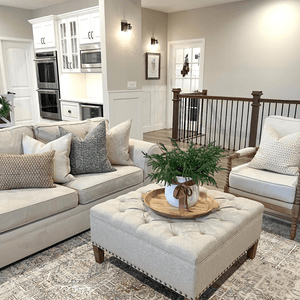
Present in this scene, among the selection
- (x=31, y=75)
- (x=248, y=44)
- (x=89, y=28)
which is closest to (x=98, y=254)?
(x=89, y=28)

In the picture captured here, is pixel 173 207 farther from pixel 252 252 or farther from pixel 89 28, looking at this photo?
pixel 89 28

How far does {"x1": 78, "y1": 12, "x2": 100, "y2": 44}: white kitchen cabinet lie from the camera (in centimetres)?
489

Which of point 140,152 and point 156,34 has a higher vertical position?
point 156,34

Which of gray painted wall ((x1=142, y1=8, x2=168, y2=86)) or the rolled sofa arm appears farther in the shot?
gray painted wall ((x1=142, y1=8, x2=168, y2=86))

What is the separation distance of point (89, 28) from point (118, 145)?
3015 mm

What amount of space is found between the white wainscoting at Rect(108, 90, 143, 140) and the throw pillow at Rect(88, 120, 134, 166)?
1.99 m

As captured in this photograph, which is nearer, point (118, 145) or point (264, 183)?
point (264, 183)

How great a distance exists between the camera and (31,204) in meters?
2.09

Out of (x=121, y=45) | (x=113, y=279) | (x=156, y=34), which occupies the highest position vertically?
(x=156, y=34)

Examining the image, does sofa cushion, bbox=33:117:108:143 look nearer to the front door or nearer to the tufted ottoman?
the tufted ottoman

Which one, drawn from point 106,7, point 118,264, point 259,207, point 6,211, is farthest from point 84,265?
point 106,7

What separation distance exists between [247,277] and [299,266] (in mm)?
436

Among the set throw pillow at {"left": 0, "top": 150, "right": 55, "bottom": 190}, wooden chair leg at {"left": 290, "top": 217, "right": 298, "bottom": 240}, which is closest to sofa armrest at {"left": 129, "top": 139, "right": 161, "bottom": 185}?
throw pillow at {"left": 0, "top": 150, "right": 55, "bottom": 190}

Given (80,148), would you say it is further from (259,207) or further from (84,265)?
(259,207)
